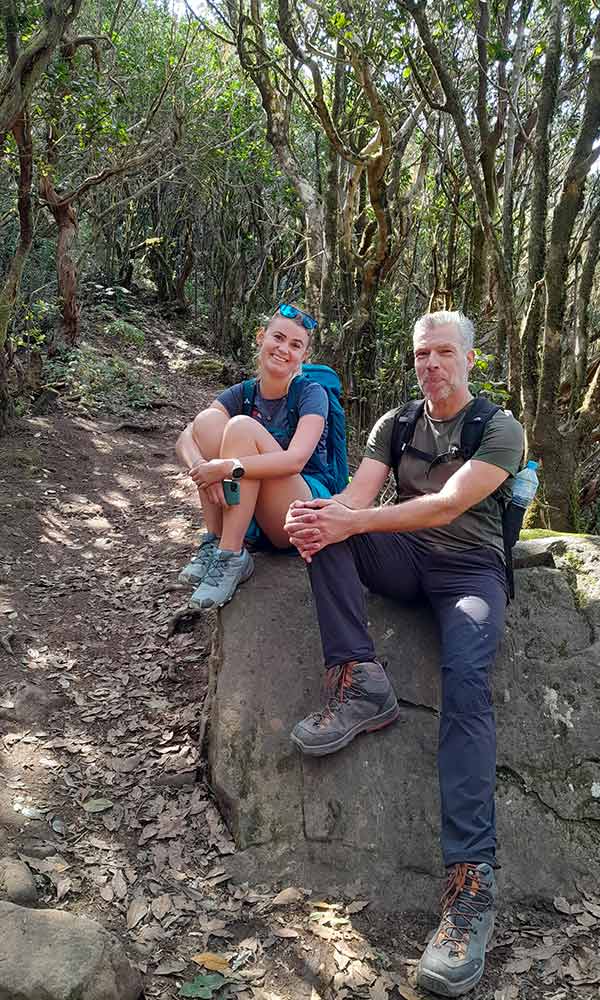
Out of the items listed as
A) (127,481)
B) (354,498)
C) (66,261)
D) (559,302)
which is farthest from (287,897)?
(66,261)

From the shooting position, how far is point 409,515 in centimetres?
338

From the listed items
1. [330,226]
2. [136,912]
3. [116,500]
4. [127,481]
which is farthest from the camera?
[330,226]

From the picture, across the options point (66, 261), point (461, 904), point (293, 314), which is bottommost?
point (461, 904)

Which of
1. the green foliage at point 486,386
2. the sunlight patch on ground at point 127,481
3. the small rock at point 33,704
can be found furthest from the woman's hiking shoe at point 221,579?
the sunlight patch on ground at point 127,481

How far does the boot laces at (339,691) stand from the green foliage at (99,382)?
814 centimetres

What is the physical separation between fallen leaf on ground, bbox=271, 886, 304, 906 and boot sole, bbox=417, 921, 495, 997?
58cm

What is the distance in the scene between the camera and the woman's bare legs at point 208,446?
3969mm

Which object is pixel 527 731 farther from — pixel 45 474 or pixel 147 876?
pixel 45 474

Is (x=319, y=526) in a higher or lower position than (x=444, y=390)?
lower

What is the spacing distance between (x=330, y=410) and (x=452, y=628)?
4.76ft

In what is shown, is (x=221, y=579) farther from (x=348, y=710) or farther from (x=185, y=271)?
(x=185, y=271)

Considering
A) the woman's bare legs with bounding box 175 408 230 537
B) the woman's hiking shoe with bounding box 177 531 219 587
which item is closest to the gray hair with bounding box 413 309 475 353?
the woman's bare legs with bounding box 175 408 230 537

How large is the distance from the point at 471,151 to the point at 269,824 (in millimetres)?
4726

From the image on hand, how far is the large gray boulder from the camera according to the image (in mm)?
3100
